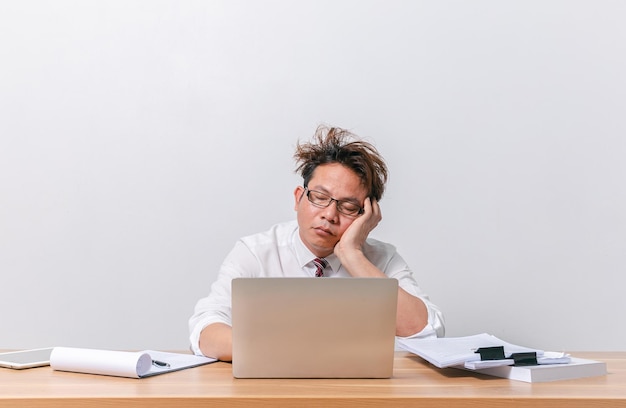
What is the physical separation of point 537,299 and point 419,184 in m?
0.79

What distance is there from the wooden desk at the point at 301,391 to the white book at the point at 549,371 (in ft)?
0.07

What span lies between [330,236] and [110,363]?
1.24m

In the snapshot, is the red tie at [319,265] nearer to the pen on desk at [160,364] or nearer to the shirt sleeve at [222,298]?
the shirt sleeve at [222,298]

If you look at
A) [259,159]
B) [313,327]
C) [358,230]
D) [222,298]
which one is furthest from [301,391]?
[259,159]

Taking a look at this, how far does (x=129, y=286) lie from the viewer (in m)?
3.62

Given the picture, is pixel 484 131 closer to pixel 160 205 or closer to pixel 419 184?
pixel 419 184

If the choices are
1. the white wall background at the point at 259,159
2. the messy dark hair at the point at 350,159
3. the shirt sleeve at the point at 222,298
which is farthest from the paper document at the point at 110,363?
the white wall background at the point at 259,159

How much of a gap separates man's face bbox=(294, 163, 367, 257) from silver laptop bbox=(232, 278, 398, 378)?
1145 mm

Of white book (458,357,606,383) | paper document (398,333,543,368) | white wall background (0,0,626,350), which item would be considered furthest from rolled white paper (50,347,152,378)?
white wall background (0,0,626,350)

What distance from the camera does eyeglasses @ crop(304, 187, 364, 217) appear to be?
2.70m

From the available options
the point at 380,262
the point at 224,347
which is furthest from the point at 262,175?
the point at 224,347

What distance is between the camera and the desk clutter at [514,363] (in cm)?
158

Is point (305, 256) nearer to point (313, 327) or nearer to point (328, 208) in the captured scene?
point (328, 208)

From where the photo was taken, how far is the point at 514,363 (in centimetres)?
162
